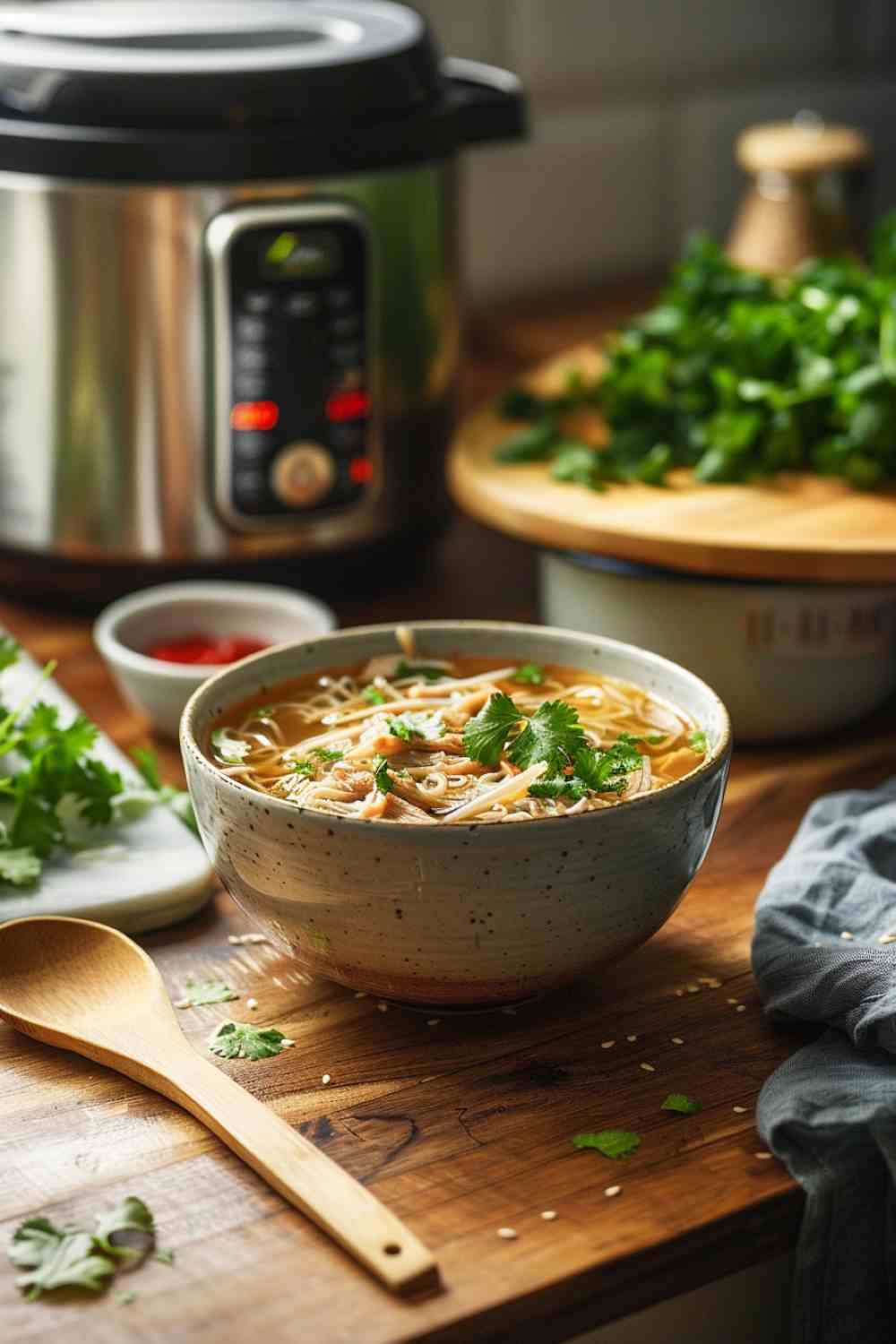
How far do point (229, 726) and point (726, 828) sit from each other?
0.35 meters

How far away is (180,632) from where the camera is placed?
1.30 meters

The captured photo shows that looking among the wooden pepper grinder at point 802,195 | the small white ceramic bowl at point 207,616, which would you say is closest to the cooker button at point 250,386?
the small white ceramic bowl at point 207,616

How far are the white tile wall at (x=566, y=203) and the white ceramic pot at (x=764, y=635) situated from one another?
99 cm

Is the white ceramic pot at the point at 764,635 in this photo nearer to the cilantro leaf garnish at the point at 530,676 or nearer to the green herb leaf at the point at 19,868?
the cilantro leaf garnish at the point at 530,676

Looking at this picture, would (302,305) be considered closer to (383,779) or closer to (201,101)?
(201,101)

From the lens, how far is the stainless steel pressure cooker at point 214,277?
1236 millimetres

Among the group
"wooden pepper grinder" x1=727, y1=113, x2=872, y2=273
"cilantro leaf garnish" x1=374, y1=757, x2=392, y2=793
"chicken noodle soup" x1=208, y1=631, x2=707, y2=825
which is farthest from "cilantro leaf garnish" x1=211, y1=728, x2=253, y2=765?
"wooden pepper grinder" x1=727, y1=113, x2=872, y2=273

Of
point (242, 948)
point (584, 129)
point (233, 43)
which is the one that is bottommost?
point (242, 948)

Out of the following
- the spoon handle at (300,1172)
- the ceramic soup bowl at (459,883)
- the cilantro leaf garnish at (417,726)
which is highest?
the cilantro leaf garnish at (417,726)

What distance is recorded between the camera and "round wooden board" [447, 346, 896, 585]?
116 centimetres

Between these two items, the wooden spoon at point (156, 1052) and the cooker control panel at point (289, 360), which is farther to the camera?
the cooker control panel at point (289, 360)

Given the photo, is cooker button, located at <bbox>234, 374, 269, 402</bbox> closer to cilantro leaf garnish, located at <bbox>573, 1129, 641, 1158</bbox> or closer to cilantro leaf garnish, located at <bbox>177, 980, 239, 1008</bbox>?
cilantro leaf garnish, located at <bbox>177, 980, 239, 1008</bbox>

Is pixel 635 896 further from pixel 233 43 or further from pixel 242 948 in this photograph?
pixel 233 43

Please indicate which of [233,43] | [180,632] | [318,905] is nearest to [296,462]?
[180,632]
